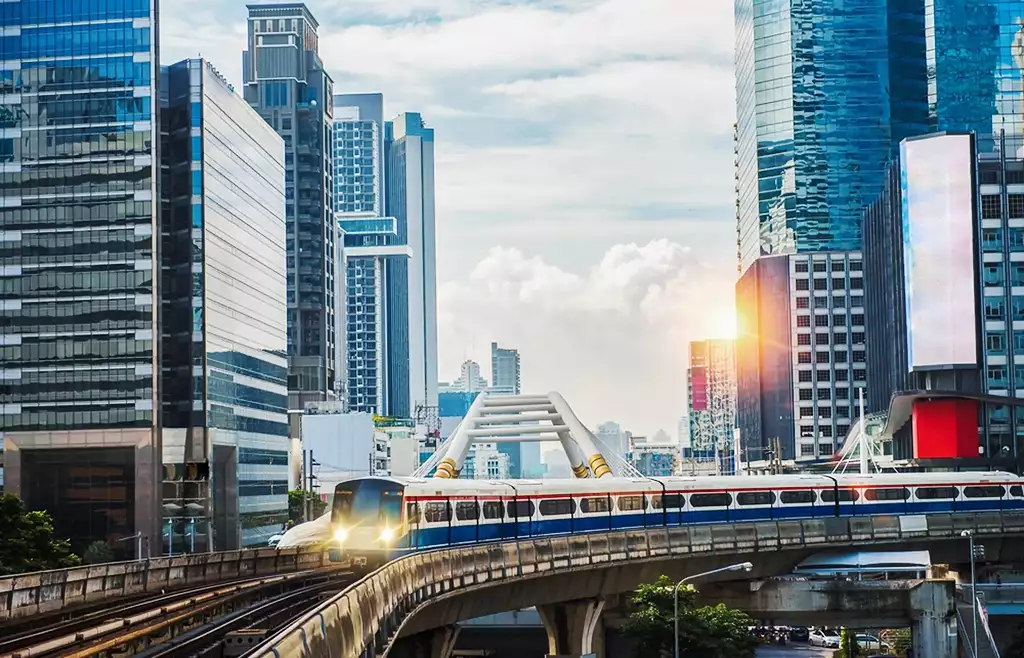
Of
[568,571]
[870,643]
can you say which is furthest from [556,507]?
[870,643]

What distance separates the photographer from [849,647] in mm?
104875

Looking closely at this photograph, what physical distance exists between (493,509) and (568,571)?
773cm

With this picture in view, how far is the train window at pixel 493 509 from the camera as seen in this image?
71.8 meters

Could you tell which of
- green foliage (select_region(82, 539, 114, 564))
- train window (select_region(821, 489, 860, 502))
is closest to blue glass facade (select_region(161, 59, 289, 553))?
green foliage (select_region(82, 539, 114, 564))

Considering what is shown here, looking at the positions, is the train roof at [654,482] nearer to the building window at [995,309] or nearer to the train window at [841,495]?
the train window at [841,495]

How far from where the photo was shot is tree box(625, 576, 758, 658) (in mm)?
68562

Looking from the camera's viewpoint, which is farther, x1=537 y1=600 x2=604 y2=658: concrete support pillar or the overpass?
x1=537 y1=600 x2=604 y2=658: concrete support pillar

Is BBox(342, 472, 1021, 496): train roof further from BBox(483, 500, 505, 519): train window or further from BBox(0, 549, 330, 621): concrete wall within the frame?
BBox(0, 549, 330, 621): concrete wall

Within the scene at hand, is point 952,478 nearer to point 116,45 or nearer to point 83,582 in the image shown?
point 83,582

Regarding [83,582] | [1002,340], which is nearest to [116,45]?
[1002,340]

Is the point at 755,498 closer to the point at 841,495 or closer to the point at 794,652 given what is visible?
the point at 841,495

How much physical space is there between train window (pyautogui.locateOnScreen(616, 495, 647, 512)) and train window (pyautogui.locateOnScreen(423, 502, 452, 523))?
17.8 metres

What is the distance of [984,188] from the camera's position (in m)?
169

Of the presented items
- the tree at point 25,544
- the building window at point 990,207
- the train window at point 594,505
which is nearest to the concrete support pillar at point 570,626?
the train window at point 594,505
